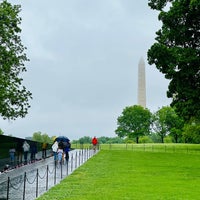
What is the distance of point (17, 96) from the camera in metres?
33.8

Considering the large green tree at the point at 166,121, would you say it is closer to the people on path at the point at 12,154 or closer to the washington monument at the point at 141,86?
the washington monument at the point at 141,86

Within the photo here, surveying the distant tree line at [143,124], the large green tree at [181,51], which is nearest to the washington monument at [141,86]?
the distant tree line at [143,124]

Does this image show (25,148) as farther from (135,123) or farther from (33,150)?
(135,123)

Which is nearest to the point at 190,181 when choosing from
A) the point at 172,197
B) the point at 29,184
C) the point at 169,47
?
the point at 172,197

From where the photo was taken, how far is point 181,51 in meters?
32.9

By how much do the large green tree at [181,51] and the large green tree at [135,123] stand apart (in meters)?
68.2

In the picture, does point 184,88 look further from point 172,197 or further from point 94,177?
point 172,197

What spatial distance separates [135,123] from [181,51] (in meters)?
73.3

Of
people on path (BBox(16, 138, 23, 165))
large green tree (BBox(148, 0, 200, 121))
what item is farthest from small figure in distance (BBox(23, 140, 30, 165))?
large green tree (BBox(148, 0, 200, 121))

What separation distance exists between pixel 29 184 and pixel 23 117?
1609cm

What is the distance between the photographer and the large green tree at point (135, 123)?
344 ft

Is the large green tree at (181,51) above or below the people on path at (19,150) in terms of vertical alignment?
above

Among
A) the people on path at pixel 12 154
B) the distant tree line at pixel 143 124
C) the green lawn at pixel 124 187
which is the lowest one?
the green lawn at pixel 124 187

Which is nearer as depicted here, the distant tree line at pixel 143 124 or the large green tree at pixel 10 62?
the large green tree at pixel 10 62
